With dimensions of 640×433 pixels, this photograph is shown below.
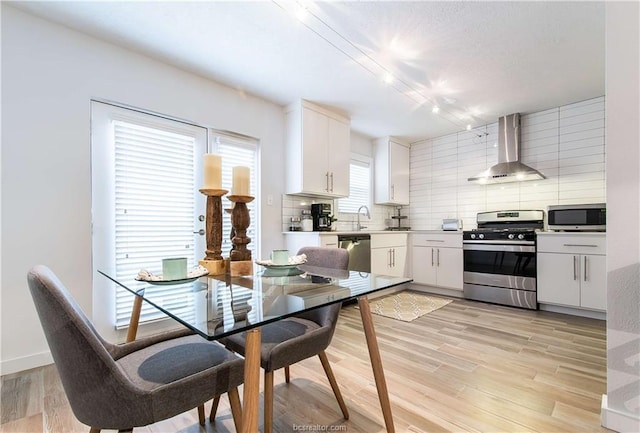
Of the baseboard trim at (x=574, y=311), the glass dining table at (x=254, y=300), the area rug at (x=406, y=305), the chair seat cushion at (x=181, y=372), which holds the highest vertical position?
the glass dining table at (x=254, y=300)

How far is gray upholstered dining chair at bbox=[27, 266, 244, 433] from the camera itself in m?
0.76

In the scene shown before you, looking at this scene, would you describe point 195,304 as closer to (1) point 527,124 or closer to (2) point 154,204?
(2) point 154,204

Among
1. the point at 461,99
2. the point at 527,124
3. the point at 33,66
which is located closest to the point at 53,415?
the point at 33,66

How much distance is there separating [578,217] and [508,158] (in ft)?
3.68

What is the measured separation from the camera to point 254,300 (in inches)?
41.2

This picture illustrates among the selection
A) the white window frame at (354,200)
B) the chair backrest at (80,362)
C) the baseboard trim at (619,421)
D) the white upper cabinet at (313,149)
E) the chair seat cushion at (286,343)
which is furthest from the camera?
the white window frame at (354,200)

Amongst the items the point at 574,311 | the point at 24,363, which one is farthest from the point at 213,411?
the point at 574,311

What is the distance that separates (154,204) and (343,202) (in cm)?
264

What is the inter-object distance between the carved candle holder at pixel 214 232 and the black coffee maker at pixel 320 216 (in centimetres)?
222

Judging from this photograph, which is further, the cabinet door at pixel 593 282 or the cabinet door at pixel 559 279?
the cabinet door at pixel 559 279

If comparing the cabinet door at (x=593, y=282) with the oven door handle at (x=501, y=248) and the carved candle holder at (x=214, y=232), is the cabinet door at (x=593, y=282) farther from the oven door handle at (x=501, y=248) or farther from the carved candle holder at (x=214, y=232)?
the carved candle holder at (x=214, y=232)

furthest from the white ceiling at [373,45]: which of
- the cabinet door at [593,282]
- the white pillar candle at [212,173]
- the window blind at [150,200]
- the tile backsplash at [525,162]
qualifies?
the cabinet door at [593,282]

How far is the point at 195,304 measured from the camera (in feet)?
3.30

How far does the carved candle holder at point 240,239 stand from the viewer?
1.54 meters
